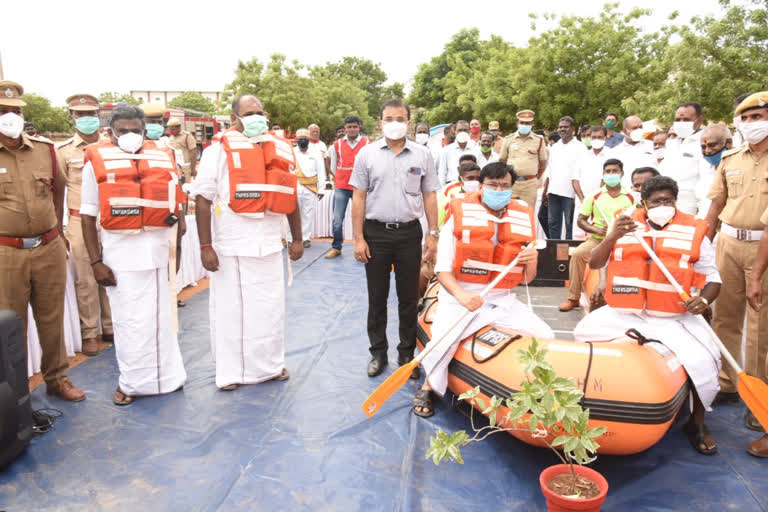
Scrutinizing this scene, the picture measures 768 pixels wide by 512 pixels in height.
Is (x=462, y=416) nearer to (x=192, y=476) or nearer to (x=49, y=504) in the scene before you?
(x=192, y=476)

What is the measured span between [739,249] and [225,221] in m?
3.58

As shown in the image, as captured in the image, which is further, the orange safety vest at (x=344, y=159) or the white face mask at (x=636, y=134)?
the orange safety vest at (x=344, y=159)

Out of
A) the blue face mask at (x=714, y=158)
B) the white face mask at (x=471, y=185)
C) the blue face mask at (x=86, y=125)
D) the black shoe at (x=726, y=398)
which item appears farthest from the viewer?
the white face mask at (x=471, y=185)

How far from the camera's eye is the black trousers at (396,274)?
13.6ft

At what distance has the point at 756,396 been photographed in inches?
115

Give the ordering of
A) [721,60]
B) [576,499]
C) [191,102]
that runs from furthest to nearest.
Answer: [191,102] → [721,60] → [576,499]

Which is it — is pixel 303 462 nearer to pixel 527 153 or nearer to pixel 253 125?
pixel 253 125

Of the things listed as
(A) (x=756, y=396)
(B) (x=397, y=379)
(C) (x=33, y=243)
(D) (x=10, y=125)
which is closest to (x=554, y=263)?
(A) (x=756, y=396)

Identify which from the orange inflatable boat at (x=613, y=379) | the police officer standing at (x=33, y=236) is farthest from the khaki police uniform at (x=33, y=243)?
the orange inflatable boat at (x=613, y=379)

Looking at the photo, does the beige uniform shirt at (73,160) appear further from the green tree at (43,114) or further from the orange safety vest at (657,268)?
the green tree at (43,114)

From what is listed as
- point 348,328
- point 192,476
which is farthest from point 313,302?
point 192,476

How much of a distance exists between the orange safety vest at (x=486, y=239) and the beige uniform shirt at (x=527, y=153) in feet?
13.2

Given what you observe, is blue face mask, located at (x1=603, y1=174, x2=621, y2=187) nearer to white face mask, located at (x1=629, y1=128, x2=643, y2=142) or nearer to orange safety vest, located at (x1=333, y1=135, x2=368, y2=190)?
white face mask, located at (x1=629, y1=128, x2=643, y2=142)

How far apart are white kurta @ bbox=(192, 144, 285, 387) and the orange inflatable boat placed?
163cm
